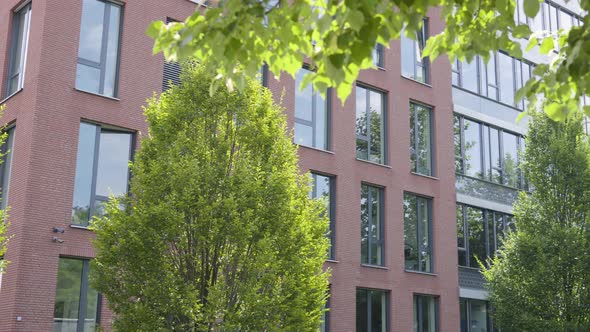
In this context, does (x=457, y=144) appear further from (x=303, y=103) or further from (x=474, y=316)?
(x=303, y=103)

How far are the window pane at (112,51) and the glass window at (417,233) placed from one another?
10812 mm

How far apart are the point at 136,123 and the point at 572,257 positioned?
11567 mm

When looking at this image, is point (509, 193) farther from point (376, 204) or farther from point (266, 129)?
point (266, 129)

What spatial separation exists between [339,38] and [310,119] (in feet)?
60.1

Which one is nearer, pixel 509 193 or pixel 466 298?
pixel 466 298

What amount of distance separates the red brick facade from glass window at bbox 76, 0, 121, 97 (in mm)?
264

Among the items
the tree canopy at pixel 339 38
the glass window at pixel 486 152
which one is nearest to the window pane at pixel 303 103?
the glass window at pixel 486 152

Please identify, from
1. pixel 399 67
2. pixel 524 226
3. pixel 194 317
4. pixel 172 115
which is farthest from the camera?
pixel 399 67

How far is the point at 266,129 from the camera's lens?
13625 mm

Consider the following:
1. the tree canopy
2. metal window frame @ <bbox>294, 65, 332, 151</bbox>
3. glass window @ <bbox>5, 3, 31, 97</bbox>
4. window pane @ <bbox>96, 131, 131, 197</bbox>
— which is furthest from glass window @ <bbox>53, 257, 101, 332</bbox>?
the tree canopy

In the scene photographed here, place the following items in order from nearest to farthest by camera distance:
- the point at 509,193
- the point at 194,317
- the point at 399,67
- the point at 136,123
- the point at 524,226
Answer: the point at 194,317 → the point at 136,123 → the point at 524,226 → the point at 399,67 → the point at 509,193

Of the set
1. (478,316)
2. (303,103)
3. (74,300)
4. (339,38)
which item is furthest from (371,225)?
(339,38)

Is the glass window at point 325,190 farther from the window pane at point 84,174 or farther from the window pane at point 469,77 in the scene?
the window pane at point 469,77

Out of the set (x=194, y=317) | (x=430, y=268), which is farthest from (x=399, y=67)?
(x=194, y=317)
